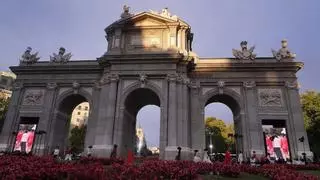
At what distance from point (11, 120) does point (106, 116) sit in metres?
14.6

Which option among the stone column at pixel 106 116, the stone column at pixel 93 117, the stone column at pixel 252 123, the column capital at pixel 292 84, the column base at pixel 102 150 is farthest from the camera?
the stone column at pixel 93 117

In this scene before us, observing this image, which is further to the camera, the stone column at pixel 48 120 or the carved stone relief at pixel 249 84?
the stone column at pixel 48 120

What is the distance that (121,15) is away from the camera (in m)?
36.4

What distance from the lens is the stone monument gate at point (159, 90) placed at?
31.6 meters

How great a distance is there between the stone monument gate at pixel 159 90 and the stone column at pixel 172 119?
110 mm

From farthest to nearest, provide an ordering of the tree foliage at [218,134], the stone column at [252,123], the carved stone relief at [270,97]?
the tree foliage at [218,134] < the carved stone relief at [270,97] < the stone column at [252,123]

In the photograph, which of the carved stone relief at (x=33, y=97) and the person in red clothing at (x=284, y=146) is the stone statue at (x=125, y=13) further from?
the person in red clothing at (x=284, y=146)

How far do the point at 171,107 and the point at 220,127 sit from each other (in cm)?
4704

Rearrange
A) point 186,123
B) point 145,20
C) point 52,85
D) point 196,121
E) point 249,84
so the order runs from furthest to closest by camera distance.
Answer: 1. point 52,85
2. point 145,20
3. point 249,84
4. point 196,121
5. point 186,123

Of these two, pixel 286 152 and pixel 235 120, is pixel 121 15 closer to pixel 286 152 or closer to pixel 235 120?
pixel 235 120

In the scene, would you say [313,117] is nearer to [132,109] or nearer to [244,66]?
[244,66]

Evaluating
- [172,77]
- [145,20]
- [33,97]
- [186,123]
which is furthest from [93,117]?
[145,20]

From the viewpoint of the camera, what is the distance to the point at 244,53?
118 feet

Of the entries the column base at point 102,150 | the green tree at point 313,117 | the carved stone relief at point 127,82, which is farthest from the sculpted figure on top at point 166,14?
the green tree at point 313,117
